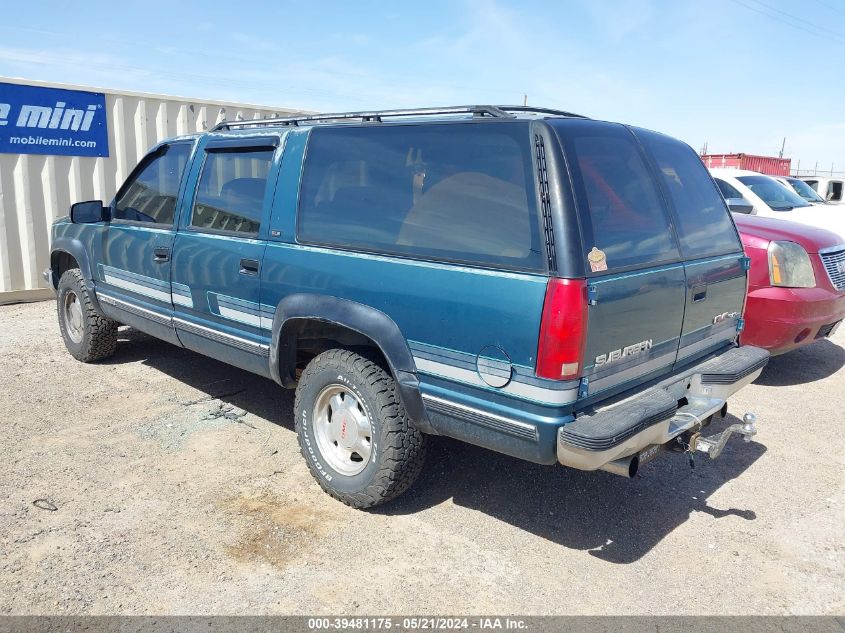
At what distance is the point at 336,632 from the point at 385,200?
1952 millimetres

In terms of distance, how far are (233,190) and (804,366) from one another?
17.7ft

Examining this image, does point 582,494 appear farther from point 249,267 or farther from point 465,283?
point 249,267

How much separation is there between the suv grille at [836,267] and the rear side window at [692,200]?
1.99 meters

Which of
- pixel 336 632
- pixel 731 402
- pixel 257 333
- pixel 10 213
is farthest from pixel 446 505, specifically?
pixel 10 213

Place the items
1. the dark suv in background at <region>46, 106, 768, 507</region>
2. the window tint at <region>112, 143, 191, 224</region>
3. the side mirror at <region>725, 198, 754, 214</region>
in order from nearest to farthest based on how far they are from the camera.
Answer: the dark suv in background at <region>46, 106, 768, 507</region> → the window tint at <region>112, 143, 191, 224</region> → the side mirror at <region>725, 198, 754, 214</region>

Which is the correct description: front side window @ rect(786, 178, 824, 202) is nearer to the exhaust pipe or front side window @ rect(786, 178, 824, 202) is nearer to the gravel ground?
the gravel ground

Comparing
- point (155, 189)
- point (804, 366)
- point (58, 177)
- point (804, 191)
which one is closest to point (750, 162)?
point (804, 191)

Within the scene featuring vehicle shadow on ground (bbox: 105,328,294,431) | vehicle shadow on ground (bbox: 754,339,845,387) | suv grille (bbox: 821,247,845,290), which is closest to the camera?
vehicle shadow on ground (bbox: 105,328,294,431)

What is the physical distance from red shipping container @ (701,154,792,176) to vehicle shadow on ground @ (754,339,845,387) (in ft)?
51.6

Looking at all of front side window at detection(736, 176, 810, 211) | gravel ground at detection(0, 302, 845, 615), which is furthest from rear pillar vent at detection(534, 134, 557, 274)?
front side window at detection(736, 176, 810, 211)

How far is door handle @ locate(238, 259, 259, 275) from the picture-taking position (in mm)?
3844

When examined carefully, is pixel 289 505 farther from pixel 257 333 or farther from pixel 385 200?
pixel 385 200

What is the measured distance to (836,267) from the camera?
219 inches

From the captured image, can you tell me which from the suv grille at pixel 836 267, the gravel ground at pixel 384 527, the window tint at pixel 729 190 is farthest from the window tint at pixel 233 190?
the window tint at pixel 729 190
